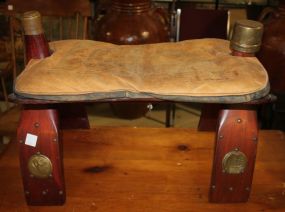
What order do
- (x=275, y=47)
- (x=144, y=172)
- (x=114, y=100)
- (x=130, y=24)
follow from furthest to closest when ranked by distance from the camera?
(x=130, y=24), (x=275, y=47), (x=144, y=172), (x=114, y=100)

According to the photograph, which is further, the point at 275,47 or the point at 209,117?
the point at 275,47

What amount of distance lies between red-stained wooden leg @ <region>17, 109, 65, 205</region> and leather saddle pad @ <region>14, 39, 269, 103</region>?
0.23 ft

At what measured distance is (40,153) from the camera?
0.78 meters

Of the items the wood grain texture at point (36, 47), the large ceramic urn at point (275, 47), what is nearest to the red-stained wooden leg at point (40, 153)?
the wood grain texture at point (36, 47)

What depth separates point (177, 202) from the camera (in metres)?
0.86

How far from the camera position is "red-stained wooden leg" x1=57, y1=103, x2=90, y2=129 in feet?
3.56

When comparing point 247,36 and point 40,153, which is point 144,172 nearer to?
point 40,153

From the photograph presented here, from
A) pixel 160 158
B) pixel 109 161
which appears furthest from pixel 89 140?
pixel 160 158

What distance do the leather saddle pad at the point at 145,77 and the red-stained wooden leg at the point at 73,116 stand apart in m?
0.25

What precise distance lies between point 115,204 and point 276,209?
0.37 metres

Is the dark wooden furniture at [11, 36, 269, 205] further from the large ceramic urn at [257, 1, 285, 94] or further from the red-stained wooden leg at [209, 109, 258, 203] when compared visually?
the large ceramic urn at [257, 1, 285, 94]

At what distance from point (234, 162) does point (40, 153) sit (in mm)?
414

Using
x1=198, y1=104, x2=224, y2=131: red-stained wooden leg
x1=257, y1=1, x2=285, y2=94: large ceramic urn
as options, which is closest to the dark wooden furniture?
x1=198, y1=104, x2=224, y2=131: red-stained wooden leg

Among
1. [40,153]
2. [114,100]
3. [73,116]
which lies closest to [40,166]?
[40,153]
